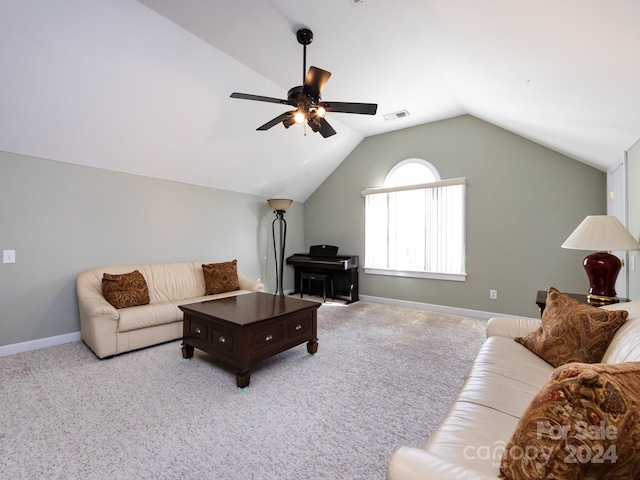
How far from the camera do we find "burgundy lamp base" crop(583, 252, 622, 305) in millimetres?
2432

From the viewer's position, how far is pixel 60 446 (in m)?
1.75

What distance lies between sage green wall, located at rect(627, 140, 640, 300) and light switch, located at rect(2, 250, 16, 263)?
5.70 metres

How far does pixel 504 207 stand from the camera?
4.21 metres

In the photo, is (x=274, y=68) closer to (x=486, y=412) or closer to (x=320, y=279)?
(x=486, y=412)

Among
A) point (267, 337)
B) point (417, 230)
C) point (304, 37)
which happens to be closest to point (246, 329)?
point (267, 337)

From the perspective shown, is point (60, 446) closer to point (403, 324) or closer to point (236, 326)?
point (236, 326)

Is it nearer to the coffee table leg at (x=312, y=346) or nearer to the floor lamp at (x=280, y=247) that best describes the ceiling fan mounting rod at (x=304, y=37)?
the coffee table leg at (x=312, y=346)

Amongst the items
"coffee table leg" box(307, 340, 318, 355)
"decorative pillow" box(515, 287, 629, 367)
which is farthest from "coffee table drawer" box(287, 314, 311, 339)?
"decorative pillow" box(515, 287, 629, 367)

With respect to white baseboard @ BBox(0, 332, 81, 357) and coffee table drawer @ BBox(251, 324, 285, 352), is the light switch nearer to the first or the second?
white baseboard @ BBox(0, 332, 81, 357)

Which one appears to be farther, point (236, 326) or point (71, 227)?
point (71, 227)

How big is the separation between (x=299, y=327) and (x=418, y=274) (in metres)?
2.72

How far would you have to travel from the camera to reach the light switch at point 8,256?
301 centimetres

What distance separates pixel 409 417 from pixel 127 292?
10.1 ft

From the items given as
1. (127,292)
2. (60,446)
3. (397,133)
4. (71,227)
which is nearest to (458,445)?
(60,446)
